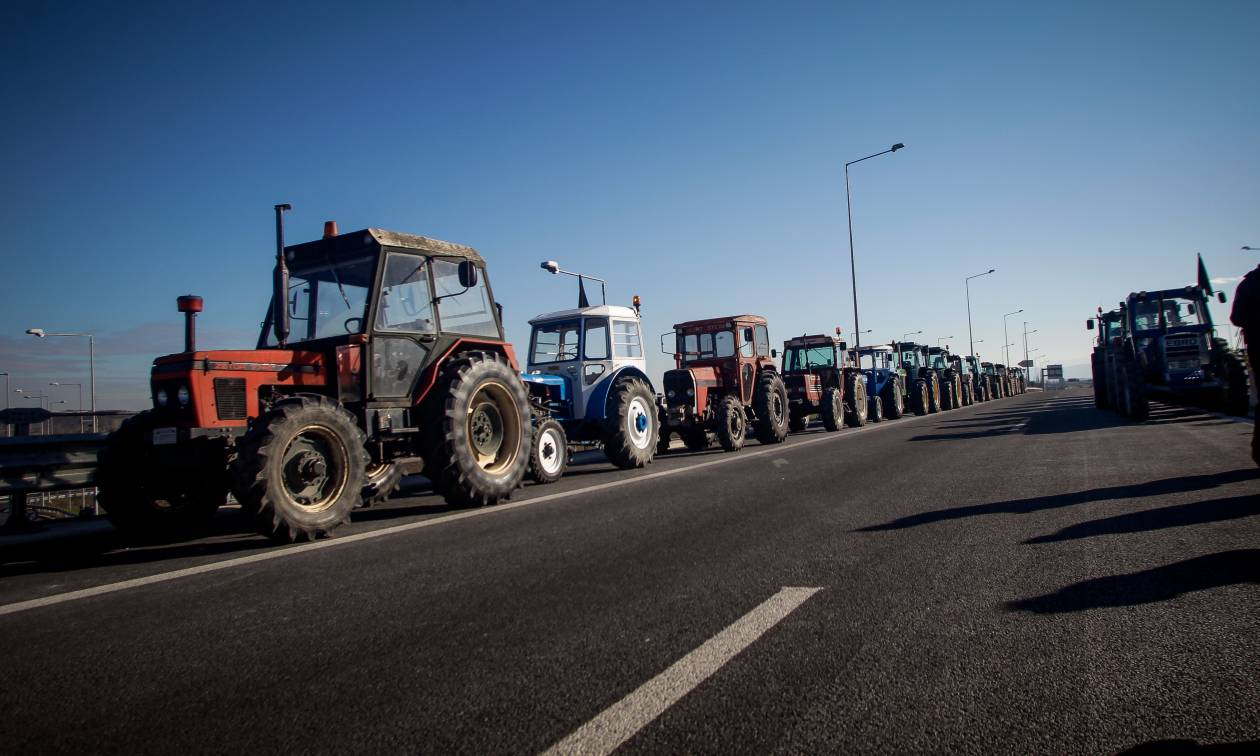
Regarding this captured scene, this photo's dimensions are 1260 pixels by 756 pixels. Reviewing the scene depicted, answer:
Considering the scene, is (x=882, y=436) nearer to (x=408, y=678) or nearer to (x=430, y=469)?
(x=430, y=469)

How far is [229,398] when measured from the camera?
238 inches

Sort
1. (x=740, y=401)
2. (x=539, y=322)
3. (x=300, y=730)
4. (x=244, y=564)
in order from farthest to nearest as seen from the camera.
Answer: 1. (x=740, y=401)
2. (x=539, y=322)
3. (x=244, y=564)
4. (x=300, y=730)

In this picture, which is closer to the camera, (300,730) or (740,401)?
(300,730)

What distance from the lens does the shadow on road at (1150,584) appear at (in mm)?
3340

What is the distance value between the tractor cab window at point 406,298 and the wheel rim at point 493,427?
0.91 meters

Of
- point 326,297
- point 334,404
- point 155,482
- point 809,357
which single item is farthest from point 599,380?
point 809,357

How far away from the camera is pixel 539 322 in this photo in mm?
11859

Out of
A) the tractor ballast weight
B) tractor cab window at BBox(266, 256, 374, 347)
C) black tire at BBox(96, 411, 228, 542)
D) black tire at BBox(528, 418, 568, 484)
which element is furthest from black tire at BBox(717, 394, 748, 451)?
black tire at BBox(96, 411, 228, 542)

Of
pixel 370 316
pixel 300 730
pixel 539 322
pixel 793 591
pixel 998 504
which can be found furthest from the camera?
pixel 539 322

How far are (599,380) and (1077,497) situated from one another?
21.6 feet

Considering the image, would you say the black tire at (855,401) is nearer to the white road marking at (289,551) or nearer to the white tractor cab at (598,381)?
the white tractor cab at (598,381)

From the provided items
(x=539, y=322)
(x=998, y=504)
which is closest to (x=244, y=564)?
(x=998, y=504)

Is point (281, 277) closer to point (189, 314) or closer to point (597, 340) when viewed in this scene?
point (189, 314)

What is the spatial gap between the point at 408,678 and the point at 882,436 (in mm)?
13698
